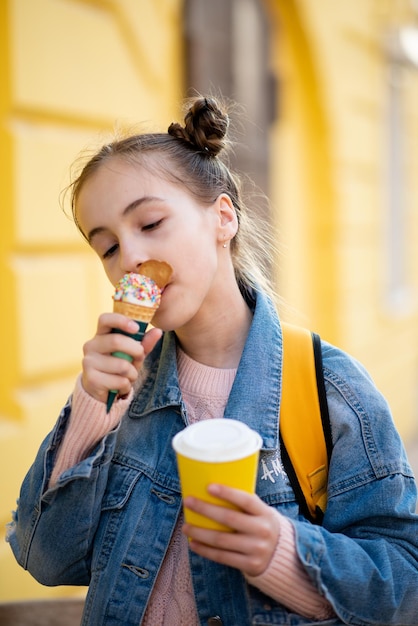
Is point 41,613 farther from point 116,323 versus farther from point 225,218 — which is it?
point 225,218

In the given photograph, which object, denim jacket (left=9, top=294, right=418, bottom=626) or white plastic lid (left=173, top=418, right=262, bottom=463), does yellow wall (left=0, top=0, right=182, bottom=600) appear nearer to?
denim jacket (left=9, top=294, right=418, bottom=626)

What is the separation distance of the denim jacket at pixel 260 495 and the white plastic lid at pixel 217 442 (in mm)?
261

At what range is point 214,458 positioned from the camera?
125 centimetres

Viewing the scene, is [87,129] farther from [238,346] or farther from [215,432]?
[215,432]

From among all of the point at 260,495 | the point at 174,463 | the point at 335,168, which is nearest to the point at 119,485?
the point at 174,463

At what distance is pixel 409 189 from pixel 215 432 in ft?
24.0

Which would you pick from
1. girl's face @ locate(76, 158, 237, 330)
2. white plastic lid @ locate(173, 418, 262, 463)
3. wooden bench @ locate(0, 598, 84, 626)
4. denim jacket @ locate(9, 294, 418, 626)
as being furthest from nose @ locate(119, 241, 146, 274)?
wooden bench @ locate(0, 598, 84, 626)

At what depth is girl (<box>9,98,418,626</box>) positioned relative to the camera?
145cm

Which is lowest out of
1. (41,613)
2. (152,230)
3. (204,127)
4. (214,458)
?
(41,613)

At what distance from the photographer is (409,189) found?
8070 mm

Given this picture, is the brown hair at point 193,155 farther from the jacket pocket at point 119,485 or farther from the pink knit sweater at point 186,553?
the jacket pocket at point 119,485

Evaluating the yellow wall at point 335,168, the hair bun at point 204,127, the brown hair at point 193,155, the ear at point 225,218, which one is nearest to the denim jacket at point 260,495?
the ear at point 225,218

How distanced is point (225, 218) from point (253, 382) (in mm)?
439

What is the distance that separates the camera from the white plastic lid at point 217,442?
1.25 meters
